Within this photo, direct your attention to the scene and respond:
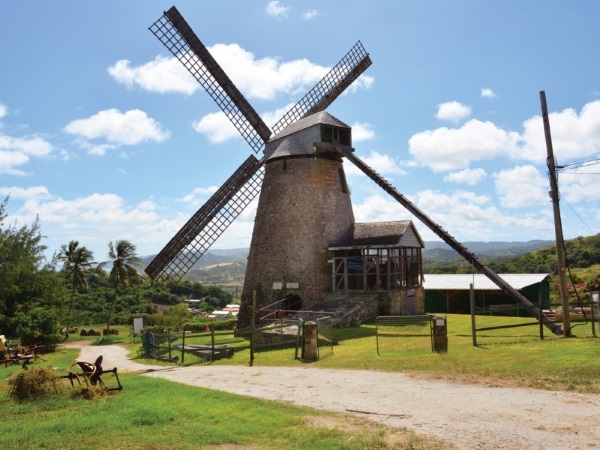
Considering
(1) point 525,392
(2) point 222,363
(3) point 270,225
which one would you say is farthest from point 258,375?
(3) point 270,225

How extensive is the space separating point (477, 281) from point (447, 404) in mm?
29701

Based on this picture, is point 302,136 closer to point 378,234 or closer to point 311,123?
point 311,123

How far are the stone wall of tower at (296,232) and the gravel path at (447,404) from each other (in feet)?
49.3

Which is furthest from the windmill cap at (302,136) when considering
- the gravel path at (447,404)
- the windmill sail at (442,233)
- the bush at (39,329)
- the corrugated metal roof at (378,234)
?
the gravel path at (447,404)

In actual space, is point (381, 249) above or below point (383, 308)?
above

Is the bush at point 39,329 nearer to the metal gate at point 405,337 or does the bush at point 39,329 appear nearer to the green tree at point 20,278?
the green tree at point 20,278

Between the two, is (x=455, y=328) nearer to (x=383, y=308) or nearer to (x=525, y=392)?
(x=383, y=308)

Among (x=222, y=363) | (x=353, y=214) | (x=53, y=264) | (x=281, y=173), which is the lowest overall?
(x=222, y=363)

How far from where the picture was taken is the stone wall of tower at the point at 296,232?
101 ft

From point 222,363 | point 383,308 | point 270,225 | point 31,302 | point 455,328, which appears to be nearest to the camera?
point 222,363

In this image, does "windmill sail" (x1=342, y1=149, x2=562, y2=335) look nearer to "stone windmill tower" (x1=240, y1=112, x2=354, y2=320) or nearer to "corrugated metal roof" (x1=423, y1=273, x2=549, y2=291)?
"stone windmill tower" (x1=240, y1=112, x2=354, y2=320)

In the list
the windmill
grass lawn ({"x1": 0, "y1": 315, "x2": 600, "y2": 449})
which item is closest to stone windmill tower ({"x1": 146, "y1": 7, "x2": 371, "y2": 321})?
the windmill

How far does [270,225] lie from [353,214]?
21.0ft

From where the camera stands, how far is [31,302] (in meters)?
37.8
